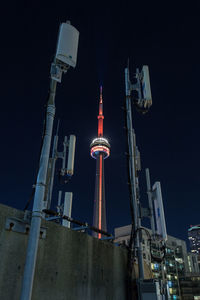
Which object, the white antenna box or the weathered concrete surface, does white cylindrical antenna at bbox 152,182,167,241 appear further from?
the white antenna box

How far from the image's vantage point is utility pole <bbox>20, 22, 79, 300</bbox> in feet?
12.9

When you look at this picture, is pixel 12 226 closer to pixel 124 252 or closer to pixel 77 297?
pixel 77 297

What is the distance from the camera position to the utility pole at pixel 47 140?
3945 mm

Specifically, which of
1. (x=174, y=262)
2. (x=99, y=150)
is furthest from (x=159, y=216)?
(x=174, y=262)

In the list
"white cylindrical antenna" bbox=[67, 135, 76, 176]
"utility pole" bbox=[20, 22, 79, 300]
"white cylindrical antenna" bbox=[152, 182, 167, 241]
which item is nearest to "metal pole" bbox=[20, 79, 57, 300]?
"utility pole" bbox=[20, 22, 79, 300]

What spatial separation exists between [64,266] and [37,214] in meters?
1.68

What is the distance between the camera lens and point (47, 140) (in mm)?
5059

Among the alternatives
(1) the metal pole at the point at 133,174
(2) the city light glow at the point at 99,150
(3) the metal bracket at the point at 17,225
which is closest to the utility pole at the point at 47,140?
(3) the metal bracket at the point at 17,225

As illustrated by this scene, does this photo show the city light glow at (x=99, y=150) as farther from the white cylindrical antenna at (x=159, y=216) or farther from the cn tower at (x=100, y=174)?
the white cylindrical antenna at (x=159, y=216)

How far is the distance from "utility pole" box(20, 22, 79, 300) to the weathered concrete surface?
52 cm

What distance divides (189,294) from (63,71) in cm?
9691

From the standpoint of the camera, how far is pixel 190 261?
336 feet

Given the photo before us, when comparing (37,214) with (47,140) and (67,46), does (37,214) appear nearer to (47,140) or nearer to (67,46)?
(47,140)

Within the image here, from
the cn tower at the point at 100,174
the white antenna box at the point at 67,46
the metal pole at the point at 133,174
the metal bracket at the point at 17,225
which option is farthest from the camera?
the cn tower at the point at 100,174
